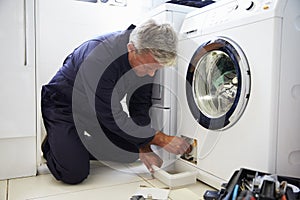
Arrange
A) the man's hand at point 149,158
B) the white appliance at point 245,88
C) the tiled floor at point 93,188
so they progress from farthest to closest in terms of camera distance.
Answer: the man's hand at point 149,158 → the tiled floor at point 93,188 → the white appliance at point 245,88

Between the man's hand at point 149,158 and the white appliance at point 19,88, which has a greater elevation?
the white appliance at point 19,88

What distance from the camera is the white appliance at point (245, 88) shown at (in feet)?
3.21

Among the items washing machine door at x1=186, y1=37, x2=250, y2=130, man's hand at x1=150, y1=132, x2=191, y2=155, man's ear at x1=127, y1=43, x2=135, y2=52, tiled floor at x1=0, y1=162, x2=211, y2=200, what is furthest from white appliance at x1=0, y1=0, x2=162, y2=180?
washing machine door at x1=186, y1=37, x2=250, y2=130

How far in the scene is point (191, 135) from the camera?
1368 mm

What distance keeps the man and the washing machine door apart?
158 millimetres

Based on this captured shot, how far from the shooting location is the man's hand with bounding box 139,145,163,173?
4.73 ft

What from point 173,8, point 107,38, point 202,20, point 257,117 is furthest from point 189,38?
point 257,117

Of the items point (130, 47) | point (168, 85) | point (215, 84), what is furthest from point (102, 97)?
point (215, 84)

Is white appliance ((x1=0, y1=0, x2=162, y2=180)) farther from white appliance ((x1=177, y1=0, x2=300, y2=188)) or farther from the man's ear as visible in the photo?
white appliance ((x1=177, y1=0, x2=300, y2=188))

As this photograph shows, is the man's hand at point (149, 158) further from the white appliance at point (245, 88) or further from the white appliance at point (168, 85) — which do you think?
the white appliance at point (245, 88)

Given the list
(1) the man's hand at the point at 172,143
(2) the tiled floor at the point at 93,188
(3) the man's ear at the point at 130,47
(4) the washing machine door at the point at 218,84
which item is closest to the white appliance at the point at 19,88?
(2) the tiled floor at the point at 93,188

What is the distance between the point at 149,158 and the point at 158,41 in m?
0.63

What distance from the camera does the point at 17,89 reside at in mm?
1348

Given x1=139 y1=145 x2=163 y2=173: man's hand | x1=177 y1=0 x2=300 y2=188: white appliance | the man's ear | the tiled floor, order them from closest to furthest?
x1=177 y1=0 x2=300 y2=188: white appliance
the tiled floor
the man's ear
x1=139 y1=145 x2=163 y2=173: man's hand
